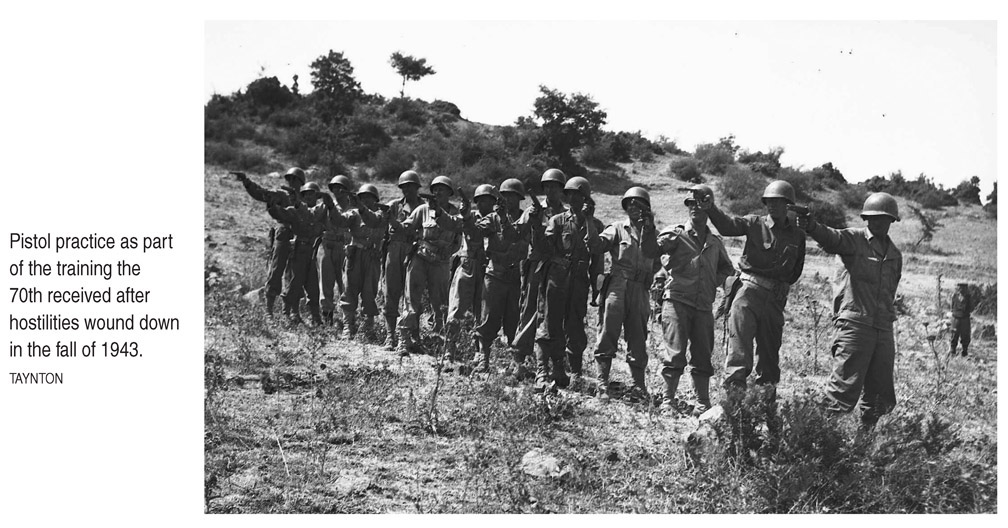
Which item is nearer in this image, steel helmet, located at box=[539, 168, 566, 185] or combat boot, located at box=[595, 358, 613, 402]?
combat boot, located at box=[595, 358, 613, 402]

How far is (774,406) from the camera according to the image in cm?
616

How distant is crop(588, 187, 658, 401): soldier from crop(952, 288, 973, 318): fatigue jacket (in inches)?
235

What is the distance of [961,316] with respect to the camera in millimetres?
12305

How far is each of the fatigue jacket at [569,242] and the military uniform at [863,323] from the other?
6.97 feet

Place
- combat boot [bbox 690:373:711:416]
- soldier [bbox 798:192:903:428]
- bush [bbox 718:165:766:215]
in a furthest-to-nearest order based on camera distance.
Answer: bush [bbox 718:165:766:215] < combat boot [bbox 690:373:711:416] < soldier [bbox 798:192:903:428]

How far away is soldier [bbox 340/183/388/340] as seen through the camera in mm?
11047

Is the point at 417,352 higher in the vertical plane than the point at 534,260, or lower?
lower

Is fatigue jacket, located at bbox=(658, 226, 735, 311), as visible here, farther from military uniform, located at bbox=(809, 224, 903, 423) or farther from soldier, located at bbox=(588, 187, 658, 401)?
military uniform, located at bbox=(809, 224, 903, 423)

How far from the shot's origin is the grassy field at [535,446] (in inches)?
233

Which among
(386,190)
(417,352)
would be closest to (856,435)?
(417,352)

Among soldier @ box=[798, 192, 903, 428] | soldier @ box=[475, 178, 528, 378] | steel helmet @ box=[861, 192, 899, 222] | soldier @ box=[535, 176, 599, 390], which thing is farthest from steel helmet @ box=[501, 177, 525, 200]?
steel helmet @ box=[861, 192, 899, 222]

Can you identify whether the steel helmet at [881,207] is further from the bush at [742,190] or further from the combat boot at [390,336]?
the bush at [742,190]

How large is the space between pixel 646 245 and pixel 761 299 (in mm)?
1136

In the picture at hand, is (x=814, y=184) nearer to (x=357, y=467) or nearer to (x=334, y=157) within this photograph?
(x=334, y=157)
